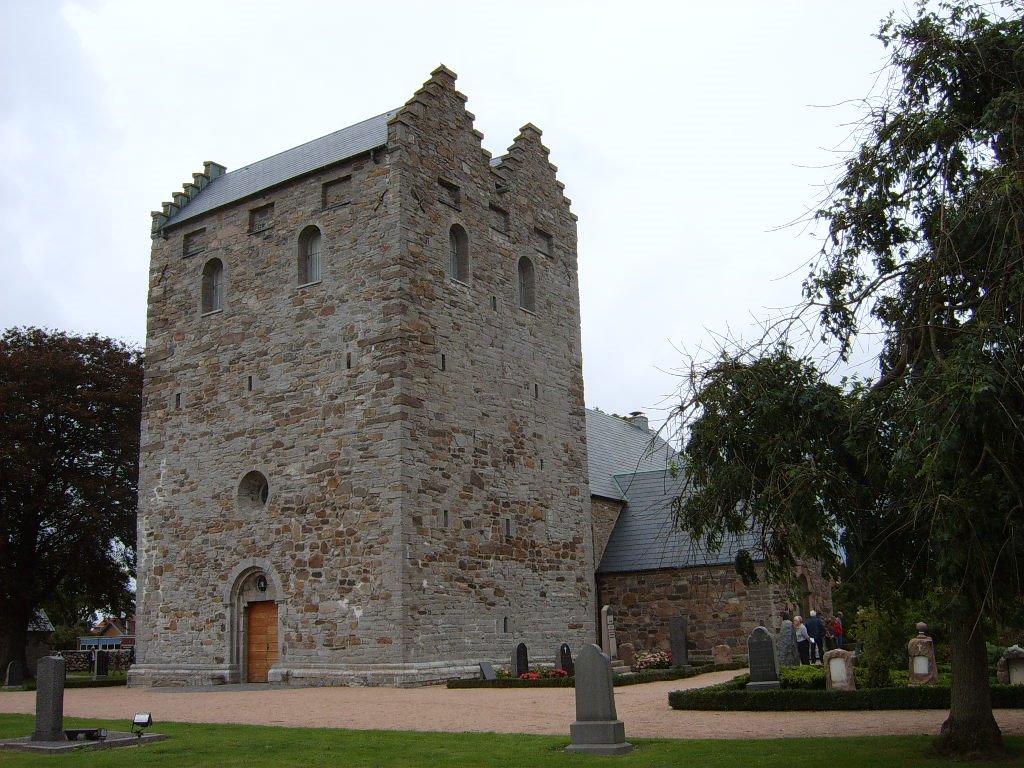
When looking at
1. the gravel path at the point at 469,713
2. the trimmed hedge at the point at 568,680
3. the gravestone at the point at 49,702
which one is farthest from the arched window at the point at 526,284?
the gravestone at the point at 49,702

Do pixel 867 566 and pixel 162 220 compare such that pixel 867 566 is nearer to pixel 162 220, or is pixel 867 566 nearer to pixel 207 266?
pixel 207 266

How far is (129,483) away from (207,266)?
Result: 9.83 meters

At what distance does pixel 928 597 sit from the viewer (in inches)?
367

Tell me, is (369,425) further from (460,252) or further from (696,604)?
(696,604)

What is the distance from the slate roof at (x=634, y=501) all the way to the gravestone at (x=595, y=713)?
41.6ft

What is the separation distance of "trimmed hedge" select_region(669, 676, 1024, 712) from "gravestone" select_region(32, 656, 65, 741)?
8.73 meters

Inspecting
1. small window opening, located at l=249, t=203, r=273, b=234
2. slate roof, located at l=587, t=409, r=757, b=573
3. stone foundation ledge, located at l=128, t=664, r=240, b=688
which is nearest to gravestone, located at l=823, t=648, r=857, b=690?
slate roof, located at l=587, t=409, r=757, b=573

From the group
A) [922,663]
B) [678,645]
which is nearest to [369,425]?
[678,645]

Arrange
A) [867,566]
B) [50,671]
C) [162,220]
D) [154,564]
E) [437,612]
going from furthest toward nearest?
1. [162,220]
2. [154,564]
3. [437,612]
4. [50,671]
5. [867,566]

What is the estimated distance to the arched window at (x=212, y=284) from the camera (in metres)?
25.2

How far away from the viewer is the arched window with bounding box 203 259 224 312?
25.2m

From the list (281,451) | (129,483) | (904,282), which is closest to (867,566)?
(904,282)

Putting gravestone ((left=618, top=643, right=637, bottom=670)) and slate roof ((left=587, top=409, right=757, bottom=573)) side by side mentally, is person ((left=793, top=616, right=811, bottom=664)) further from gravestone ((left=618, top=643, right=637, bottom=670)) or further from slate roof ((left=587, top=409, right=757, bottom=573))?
gravestone ((left=618, top=643, right=637, bottom=670))

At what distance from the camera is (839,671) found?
1542 centimetres
